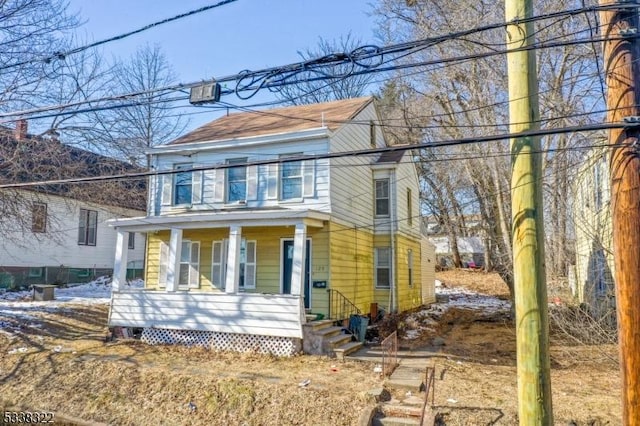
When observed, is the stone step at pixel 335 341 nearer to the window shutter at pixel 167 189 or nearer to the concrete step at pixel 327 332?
the concrete step at pixel 327 332

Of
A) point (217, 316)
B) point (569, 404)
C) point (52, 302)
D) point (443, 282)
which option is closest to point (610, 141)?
point (569, 404)

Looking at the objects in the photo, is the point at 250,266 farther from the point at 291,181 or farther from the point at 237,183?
the point at 291,181

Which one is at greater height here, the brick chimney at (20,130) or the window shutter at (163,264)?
the brick chimney at (20,130)

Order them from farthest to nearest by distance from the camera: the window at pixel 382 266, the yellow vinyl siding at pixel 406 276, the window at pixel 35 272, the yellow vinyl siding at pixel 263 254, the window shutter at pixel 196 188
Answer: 1. the window at pixel 35 272
2. the yellow vinyl siding at pixel 406 276
3. the window at pixel 382 266
4. the window shutter at pixel 196 188
5. the yellow vinyl siding at pixel 263 254

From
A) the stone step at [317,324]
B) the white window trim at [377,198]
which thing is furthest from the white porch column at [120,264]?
the white window trim at [377,198]

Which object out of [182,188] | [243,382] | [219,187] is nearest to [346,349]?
[243,382]

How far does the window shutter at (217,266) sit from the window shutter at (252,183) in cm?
188

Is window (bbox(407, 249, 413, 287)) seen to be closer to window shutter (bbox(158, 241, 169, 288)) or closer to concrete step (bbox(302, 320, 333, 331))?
concrete step (bbox(302, 320, 333, 331))

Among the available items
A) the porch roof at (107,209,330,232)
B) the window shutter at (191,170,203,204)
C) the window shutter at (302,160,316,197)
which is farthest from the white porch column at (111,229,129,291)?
the window shutter at (302,160,316,197)

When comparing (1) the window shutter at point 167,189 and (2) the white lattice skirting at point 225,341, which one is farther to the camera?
(1) the window shutter at point 167,189

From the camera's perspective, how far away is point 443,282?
31.8m

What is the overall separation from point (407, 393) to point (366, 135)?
1061 cm

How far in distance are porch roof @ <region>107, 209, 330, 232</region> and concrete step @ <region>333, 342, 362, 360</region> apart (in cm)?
317

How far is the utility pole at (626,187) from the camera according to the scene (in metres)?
3.98
